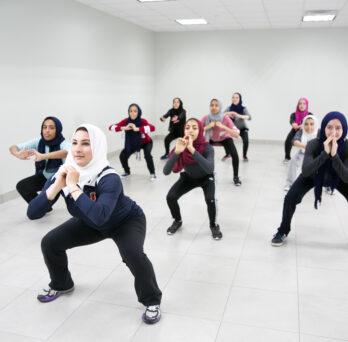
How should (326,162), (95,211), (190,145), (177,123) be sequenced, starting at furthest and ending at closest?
(177,123)
(190,145)
(326,162)
(95,211)

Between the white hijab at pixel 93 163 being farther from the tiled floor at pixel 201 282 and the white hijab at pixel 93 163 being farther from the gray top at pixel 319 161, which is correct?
the gray top at pixel 319 161

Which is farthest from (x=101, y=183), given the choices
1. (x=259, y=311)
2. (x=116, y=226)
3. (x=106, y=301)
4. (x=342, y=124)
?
(x=342, y=124)

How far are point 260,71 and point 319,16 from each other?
222 centimetres

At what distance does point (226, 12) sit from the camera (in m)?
6.85

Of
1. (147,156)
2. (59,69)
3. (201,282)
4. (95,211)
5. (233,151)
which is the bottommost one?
(201,282)

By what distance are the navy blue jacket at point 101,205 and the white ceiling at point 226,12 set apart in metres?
4.63

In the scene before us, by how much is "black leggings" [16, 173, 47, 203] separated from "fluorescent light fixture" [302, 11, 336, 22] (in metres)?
5.53

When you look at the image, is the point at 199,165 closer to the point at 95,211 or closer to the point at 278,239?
the point at 278,239

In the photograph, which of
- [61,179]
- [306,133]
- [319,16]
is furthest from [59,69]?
[319,16]

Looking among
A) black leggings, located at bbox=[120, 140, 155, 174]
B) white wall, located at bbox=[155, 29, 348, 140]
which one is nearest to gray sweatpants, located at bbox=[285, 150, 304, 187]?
black leggings, located at bbox=[120, 140, 155, 174]

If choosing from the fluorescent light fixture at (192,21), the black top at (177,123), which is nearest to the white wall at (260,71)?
the fluorescent light fixture at (192,21)

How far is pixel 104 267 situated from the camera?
9.90 feet

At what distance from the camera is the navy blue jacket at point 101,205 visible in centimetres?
204

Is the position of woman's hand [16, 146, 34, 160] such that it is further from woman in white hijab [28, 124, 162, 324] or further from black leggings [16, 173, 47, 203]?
woman in white hijab [28, 124, 162, 324]
